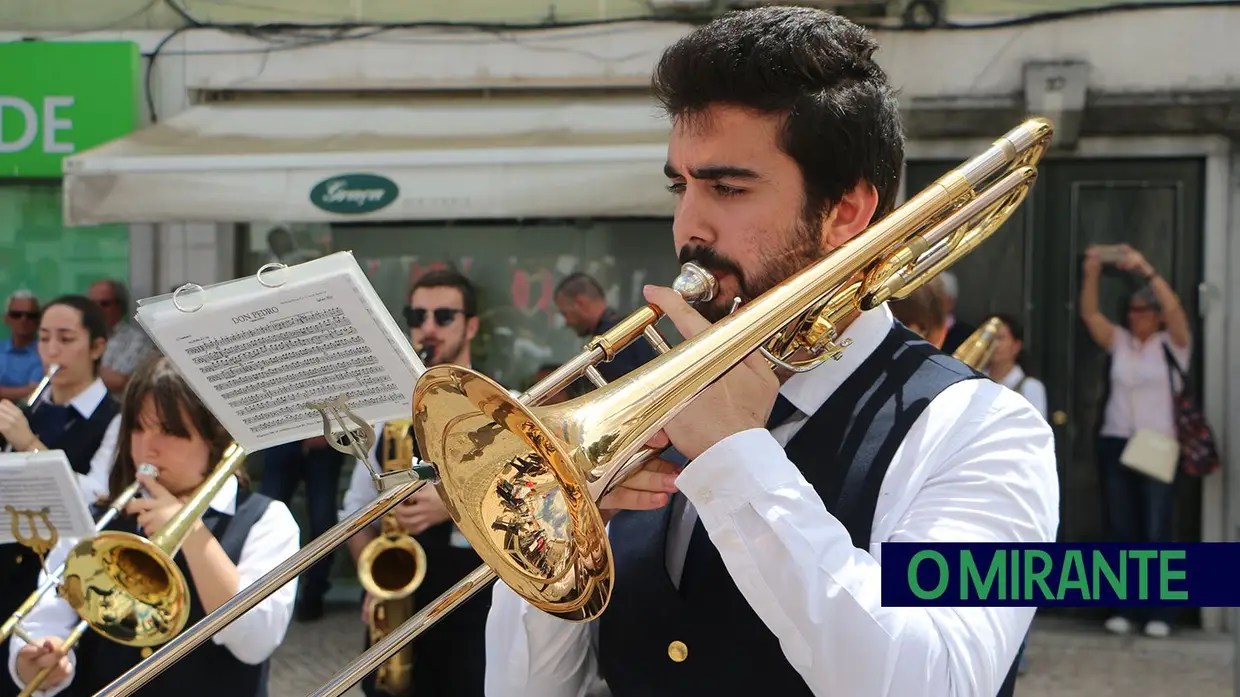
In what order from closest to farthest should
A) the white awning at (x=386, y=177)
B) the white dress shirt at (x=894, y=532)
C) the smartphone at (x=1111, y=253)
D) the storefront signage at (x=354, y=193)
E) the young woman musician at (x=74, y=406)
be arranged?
the white dress shirt at (x=894, y=532) → the young woman musician at (x=74, y=406) → the white awning at (x=386, y=177) → the storefront signage at (x=354, y=193) → the smartphone at (x=1111, y=253)

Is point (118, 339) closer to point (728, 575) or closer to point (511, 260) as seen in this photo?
point (511, 260)

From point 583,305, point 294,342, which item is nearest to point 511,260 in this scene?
point 583,305

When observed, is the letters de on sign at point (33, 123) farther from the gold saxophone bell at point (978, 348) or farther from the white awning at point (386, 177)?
the gold saxophone bell at point (978, 348)

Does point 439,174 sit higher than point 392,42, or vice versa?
point 392,42

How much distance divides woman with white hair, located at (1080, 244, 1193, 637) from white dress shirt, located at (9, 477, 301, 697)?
4767 millimetres

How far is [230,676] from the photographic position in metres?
2.97

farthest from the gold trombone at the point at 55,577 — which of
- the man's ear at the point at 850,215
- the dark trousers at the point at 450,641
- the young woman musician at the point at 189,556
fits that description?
the man's ear at the point at 850,215

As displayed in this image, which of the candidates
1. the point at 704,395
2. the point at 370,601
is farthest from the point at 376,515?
the point at 370,601

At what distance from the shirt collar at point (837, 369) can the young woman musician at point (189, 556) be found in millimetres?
1500

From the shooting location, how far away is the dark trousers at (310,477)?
21.3ft

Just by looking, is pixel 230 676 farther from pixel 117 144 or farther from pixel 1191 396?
pixel 1191 396

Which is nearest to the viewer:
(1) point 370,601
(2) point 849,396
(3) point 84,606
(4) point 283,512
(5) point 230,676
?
(2) point 849,396

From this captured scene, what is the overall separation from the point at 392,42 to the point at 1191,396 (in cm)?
458

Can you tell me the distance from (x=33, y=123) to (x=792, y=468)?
6.57 meters
